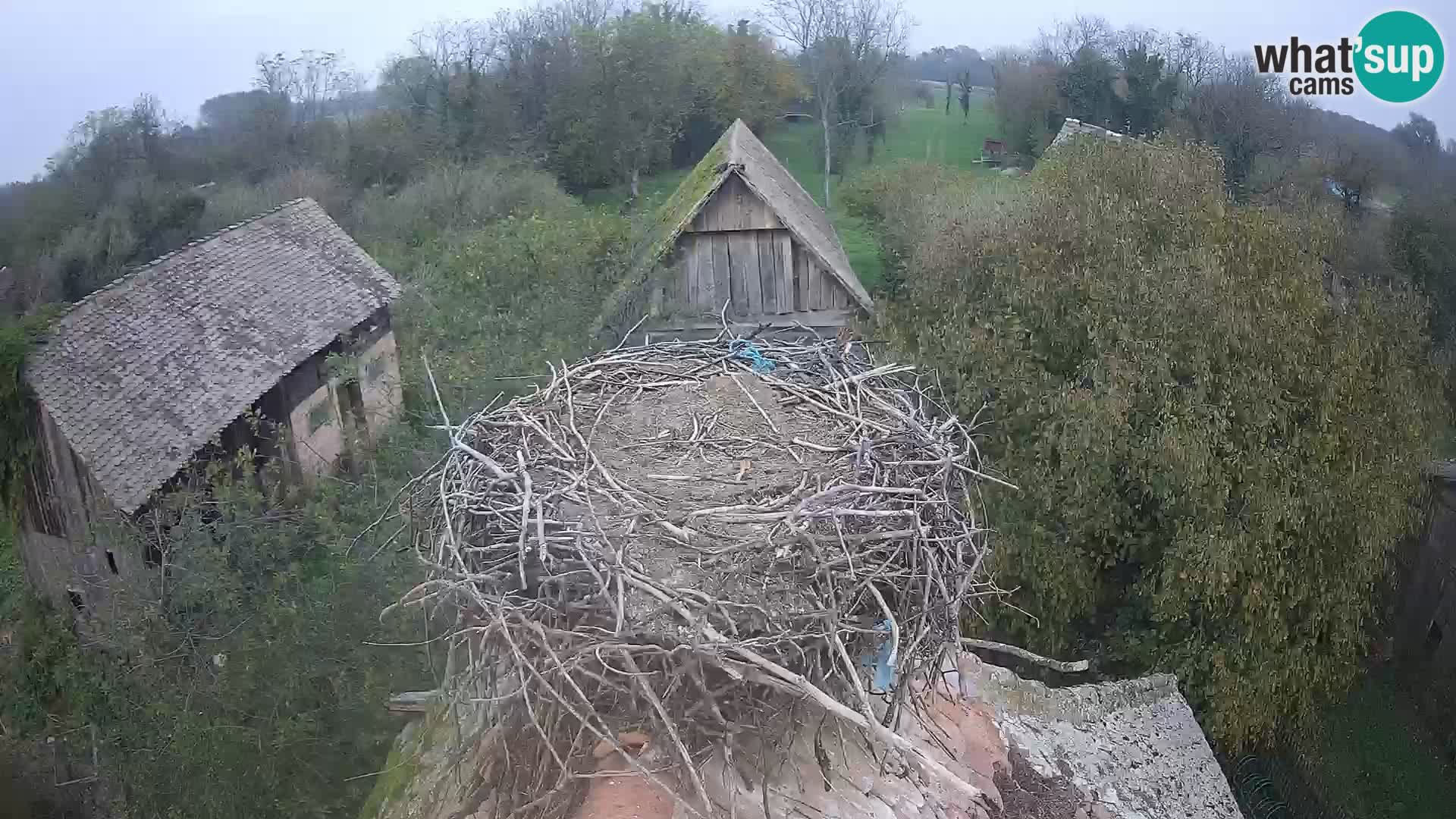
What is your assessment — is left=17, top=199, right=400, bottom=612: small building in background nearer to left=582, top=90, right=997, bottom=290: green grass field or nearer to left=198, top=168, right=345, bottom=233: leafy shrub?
left=198, top=168, right=345, bottom=233: leafy shrub

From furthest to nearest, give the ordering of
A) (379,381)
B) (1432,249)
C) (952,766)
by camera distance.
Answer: (1432,249), (379,381), (952,766)

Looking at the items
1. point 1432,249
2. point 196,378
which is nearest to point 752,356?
point 196,378

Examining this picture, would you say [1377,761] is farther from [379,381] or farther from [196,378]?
[196,378]

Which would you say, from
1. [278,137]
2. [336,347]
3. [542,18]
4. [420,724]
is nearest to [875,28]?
[542,18]

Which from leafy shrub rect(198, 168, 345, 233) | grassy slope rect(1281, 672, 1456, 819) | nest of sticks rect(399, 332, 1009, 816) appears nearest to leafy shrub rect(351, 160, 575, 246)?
leafy shrub rect(198, 168, 345, 233)

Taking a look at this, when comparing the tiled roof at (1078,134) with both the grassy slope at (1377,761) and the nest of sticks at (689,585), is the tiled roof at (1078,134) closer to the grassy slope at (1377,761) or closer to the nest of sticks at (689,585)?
the grassy slope at (1377,761)

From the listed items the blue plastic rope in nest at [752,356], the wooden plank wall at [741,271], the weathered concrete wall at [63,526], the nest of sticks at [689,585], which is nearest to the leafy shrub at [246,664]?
the weathered concrete wall at [63,526]

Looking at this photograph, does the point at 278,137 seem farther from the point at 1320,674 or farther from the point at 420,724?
the point at 1320,674
